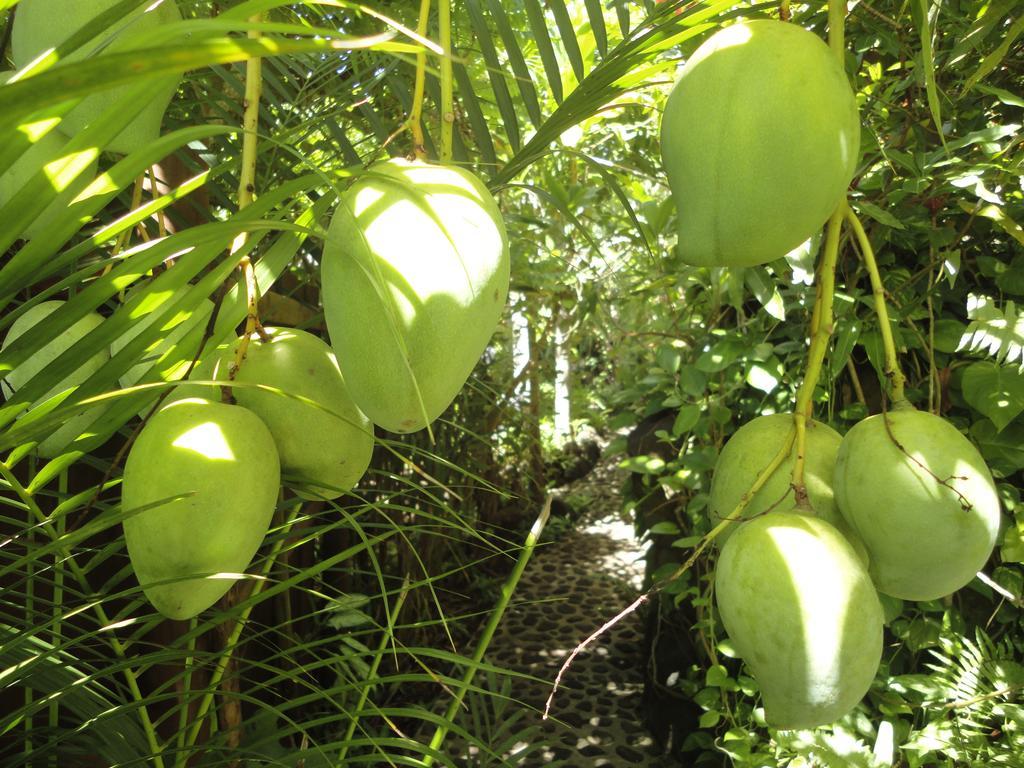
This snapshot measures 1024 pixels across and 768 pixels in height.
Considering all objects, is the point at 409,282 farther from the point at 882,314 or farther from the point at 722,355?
the point at 722,355

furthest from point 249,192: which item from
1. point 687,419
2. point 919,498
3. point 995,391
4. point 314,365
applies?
point 687,419

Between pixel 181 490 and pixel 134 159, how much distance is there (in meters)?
0.13

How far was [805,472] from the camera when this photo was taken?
403mm

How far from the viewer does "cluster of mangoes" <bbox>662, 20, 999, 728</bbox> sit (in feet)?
1.01

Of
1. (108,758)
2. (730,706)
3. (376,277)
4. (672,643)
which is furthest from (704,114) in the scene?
(672,643)

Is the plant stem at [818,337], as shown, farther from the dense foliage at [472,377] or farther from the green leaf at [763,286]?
the green leaf at [763,286]

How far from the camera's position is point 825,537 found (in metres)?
0.35

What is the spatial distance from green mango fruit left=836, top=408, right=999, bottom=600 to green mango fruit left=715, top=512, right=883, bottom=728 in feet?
0.09

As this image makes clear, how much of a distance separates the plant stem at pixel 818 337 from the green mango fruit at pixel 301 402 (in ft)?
0.70

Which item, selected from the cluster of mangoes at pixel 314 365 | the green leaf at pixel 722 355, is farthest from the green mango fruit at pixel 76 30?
the green leaf at pixel 722 355

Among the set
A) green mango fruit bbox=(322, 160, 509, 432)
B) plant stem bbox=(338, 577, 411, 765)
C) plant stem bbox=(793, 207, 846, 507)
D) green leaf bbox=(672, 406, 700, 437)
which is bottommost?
green leaf bbox=(672, 406, 700, 437)

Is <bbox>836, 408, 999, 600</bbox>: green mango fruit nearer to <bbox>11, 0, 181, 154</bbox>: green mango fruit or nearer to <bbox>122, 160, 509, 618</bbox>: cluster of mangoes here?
<bbox>122, 160, 509, 618</bbox>: cluster of mangoes

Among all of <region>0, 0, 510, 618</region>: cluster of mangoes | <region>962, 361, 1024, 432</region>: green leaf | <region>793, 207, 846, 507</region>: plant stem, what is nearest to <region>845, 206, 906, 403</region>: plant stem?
<region>793, 207, 846, 507</region>: plant stem

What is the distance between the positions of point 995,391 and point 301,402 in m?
0.96
